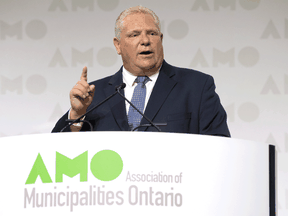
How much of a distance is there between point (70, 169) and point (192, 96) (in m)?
1.00

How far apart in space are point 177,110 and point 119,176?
85 cm

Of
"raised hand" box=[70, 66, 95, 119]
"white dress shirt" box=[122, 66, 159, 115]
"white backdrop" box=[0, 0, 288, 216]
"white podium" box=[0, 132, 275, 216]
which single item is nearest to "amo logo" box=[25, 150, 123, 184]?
"white podium" box=[0, 132, 275, 216]

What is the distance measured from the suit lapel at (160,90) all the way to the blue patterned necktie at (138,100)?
0.06m

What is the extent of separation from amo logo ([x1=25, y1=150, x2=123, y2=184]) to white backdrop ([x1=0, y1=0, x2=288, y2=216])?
78.7 inches

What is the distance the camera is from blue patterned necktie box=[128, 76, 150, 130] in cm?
177

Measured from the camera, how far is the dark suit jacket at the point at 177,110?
1759 mm

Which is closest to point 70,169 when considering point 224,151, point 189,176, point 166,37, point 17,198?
point 17,198

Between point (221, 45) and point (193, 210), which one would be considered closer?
point (193, 210)

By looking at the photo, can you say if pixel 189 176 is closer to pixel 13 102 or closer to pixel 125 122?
→ pixel 125 122

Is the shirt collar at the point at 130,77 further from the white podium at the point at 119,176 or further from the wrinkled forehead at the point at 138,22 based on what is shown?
the white podium at the point at 119,176

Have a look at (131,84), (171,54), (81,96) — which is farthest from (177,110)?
(171,54)

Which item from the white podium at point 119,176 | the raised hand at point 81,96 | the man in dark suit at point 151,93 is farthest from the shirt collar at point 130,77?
the white podium at point 119,176

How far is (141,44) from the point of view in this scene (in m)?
1.94

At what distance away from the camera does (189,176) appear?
1.05 meters
